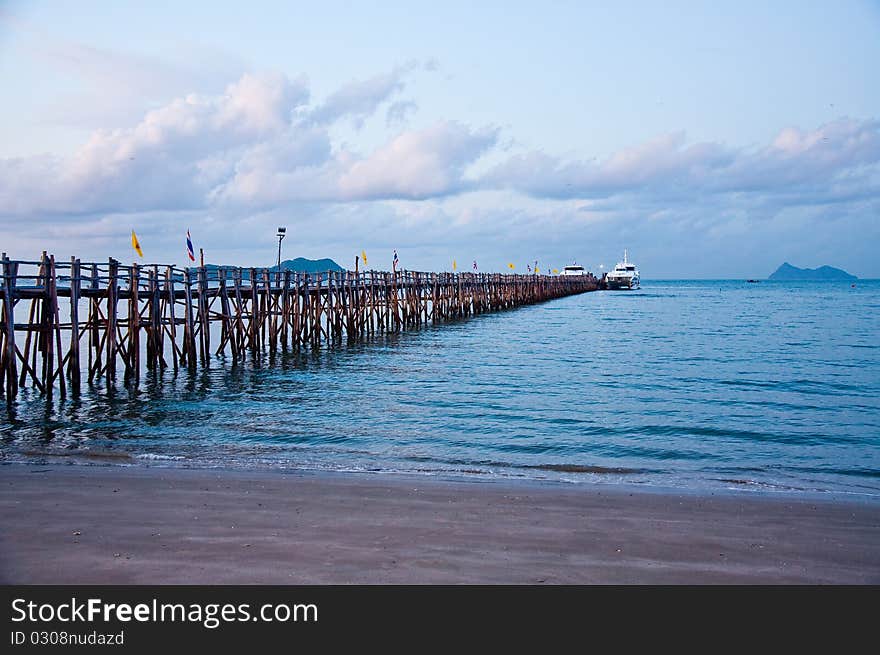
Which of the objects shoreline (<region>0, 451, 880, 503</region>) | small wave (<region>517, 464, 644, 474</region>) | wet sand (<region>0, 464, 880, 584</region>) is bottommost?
small wave (<region>517, 464, 644, 474</region>)

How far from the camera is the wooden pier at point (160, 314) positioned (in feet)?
52.6

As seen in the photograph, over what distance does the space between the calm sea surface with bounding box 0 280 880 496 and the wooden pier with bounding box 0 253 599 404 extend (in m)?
0.89

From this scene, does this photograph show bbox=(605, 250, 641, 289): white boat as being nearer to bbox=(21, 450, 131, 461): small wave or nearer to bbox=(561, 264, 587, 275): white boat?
bbox=(561, 264, 587, 275): white boat

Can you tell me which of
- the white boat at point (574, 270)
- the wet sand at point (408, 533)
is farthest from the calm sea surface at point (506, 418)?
the white boat at point (574, 270)

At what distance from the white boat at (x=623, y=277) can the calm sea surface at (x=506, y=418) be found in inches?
3673

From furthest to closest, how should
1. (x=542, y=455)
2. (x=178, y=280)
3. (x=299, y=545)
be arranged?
(x=178, y=280) < (x=542, y=455) < (x=299, y=545)

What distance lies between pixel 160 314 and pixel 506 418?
11063 millimetres

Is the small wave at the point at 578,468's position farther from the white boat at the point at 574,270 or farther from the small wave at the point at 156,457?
the white boat at the point at 574,270

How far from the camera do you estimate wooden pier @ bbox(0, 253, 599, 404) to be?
16.0m

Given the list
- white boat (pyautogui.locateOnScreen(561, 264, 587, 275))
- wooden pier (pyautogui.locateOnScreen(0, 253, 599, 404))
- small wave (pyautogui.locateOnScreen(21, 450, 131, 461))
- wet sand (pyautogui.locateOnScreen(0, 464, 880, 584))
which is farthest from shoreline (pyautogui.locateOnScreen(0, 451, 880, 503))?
white boat (pyautogui.locateOnScreen(561, 264, 587, 275))
